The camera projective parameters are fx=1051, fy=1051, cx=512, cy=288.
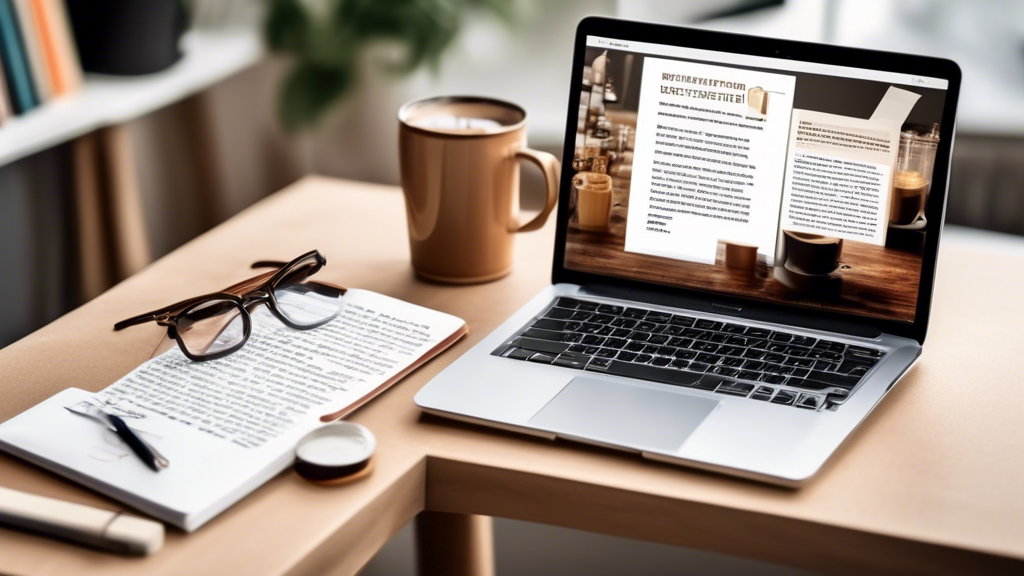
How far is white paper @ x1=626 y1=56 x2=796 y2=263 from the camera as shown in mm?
959

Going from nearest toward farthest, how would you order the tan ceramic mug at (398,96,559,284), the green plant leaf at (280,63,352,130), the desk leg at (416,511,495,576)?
the tan ceramic mug at (398,96,559,284)
the desk leg at (416,511,495,576)
the green plant leaf at (280,63,352,130)

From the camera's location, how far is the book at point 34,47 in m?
1.74

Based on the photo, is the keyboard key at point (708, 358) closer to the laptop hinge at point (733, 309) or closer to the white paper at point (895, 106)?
the laptop hinge at point (733, 309)

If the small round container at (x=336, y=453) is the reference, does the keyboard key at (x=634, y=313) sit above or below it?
above

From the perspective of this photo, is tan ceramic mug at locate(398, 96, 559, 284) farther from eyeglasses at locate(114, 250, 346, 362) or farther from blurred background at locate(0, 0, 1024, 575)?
blurred background at locate(0, 0, 1024, 575)

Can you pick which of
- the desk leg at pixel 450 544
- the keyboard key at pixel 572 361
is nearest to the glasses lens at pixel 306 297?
the keyboard key at pixel 572 361

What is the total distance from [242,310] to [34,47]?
1.09 metres

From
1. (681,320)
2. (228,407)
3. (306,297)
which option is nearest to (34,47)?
(306,297)

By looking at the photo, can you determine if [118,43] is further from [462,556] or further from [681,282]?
[681,282]

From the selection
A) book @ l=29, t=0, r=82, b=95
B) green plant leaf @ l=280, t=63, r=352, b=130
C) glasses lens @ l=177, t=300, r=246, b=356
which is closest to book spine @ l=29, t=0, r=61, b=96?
book @ l=29, t=0, r=82, b=95

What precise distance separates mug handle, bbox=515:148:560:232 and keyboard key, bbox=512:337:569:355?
180mm

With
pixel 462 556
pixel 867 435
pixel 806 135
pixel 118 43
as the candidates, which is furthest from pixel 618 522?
pixel 118 43

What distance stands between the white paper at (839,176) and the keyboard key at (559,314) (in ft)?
0.71

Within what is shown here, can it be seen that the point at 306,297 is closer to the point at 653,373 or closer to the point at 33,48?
the point at 653,373
